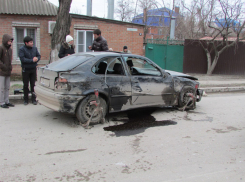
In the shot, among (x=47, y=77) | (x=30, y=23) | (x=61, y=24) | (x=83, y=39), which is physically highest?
(x=30, y=23)

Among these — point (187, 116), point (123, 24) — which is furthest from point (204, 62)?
point (187, 116)

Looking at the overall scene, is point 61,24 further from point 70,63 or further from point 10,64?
point 70,63

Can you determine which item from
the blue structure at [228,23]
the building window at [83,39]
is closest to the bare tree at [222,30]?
Answer: the blue structure at [228,23]

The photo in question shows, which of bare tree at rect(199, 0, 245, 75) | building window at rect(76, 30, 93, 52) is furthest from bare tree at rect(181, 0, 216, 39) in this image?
building window at rect(76, 30, 93, 52)

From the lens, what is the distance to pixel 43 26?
1277 centimetres

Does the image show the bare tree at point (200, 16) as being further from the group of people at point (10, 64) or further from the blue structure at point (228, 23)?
the group of people at point (10, 64)

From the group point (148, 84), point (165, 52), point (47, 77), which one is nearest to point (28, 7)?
point (165, 52)

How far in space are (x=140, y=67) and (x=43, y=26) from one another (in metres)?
8.58

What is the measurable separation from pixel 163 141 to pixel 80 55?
2646 millimetres

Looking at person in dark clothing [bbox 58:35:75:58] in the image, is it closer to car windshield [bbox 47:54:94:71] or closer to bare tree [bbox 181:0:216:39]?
car windshield [bbox 47:54:94:71]

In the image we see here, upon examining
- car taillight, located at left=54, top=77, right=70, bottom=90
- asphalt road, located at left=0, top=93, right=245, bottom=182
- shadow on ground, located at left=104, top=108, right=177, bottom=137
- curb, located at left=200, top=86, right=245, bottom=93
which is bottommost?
asphalt road, located at left=0, top=93, right=245, bottom=182

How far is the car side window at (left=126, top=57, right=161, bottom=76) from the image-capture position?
229 inches

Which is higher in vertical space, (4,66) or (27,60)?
(27,60)

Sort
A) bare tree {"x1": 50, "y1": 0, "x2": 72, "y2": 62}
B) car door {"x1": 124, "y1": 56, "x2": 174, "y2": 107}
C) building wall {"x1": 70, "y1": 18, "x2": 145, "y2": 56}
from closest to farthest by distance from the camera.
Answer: car door {"x1": 124, "y1": 56, "x2": 174, "y2": 107}, bare tree {"x1": 50, "y1": 0, "x2": 72, "y2": 62}, building wall {"x1": 70, "y1": 18, "x2": 145, "y2": 56}
